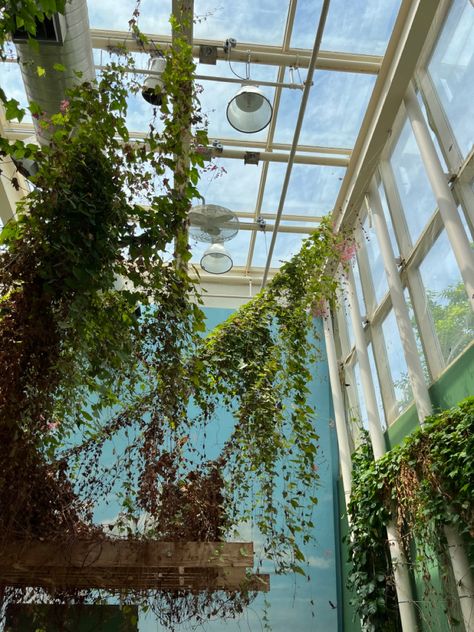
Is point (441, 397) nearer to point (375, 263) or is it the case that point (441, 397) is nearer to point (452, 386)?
point (452, 386)

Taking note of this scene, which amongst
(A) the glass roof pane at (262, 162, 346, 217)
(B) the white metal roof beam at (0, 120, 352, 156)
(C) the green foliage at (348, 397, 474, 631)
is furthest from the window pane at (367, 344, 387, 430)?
(B) the white metal roof beam at (0, 120, 352, 156)

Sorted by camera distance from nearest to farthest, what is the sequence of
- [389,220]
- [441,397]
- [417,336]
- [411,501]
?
[411,501]
[441,397]
[417,336]
[389,220]

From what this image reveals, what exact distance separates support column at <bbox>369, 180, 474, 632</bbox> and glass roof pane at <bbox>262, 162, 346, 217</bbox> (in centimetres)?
122

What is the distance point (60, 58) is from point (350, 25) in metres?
3.68

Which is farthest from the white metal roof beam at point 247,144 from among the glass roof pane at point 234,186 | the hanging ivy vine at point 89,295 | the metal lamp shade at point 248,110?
the hanging ivy vine at point 89,295

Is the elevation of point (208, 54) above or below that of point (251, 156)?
below

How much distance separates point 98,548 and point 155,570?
1.22 feet

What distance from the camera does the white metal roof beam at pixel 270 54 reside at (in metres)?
6.24

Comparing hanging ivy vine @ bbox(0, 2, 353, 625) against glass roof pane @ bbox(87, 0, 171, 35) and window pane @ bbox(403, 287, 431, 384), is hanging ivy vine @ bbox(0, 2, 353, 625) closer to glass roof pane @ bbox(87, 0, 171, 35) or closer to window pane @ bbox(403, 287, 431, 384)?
window pane @ bbox(403, 287, 431, 384)

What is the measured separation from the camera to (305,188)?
8594mm

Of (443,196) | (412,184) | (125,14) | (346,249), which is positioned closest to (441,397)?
(443,196)

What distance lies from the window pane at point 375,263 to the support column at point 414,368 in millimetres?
370

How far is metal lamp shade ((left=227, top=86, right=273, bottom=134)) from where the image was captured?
5.18 metres

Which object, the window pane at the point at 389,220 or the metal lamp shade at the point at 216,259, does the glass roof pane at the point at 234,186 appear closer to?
the metal lamp shade at the point at 216,259
